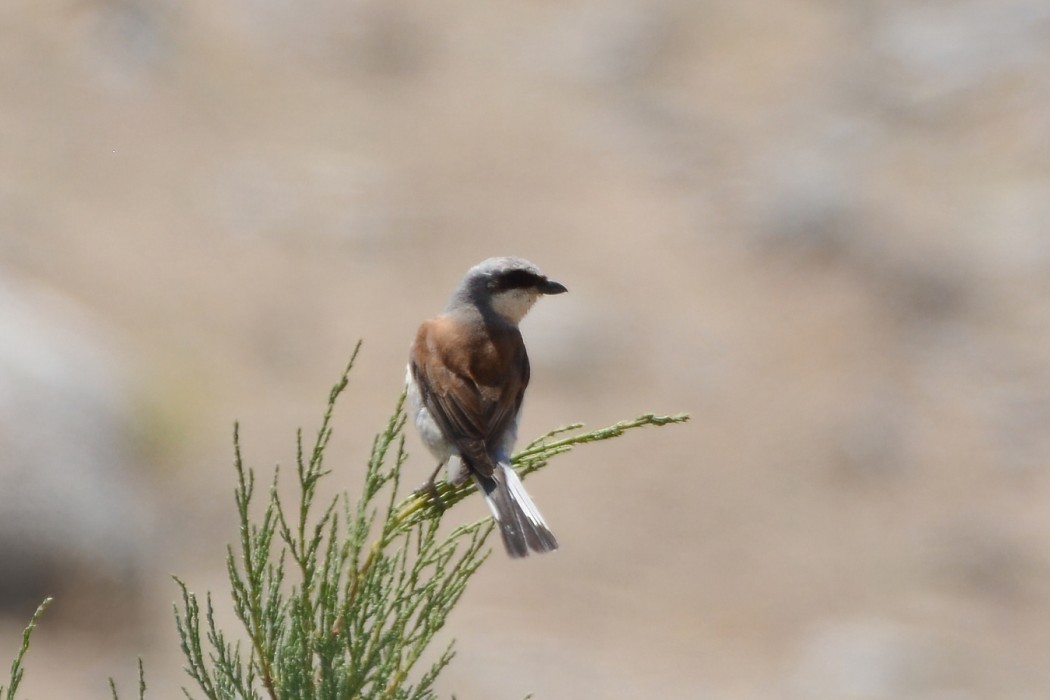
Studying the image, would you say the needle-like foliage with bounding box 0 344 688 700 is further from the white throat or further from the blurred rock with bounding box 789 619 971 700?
the blurred rock with bounding box 789 619 971 700

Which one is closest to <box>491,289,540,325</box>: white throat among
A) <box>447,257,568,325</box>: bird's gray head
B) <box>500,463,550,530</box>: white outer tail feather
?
<box>447,257,568,325</box>: bird's gray head

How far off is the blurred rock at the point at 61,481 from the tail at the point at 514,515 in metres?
8.35

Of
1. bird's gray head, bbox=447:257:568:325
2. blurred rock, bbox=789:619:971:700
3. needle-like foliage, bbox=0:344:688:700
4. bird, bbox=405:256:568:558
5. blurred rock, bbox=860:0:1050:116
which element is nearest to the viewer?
needle-like foliage, bbox=0:344:688:700

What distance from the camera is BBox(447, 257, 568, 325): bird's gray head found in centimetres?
582

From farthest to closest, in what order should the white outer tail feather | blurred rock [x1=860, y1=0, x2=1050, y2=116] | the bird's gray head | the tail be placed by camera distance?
blurred rock [x1=860, y1=0, x2=1050, y2=116] < the bird's gray head < the white outer tail feather < the tail

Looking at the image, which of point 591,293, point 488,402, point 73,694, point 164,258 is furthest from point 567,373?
point 488,402

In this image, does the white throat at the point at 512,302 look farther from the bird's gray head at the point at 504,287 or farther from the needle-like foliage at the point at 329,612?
the needle-like foliage at the point at 329,612

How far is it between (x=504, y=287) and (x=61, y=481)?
8.05 meters

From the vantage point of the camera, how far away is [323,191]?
20562mm

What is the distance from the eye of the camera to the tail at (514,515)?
4.51 m

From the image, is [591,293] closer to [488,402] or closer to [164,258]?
[164,258]

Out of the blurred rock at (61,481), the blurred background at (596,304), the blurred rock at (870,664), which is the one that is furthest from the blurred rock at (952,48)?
the blurred rock at (61,481)

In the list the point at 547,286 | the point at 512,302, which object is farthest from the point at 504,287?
the point at 547,286

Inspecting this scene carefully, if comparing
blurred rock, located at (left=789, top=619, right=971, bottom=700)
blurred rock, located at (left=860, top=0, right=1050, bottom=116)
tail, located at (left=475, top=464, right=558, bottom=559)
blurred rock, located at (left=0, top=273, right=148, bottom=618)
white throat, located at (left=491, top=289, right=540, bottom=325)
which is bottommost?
tail, located at (left=475, top=464, right=558, bottom=559)
